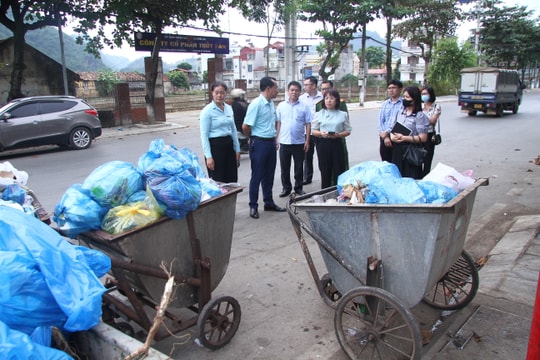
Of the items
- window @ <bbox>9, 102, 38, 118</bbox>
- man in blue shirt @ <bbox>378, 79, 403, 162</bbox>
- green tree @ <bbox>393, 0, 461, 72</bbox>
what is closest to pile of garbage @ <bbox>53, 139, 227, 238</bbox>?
man in blue shirt @ <bbox>378, 79, 403, 162</bbox>

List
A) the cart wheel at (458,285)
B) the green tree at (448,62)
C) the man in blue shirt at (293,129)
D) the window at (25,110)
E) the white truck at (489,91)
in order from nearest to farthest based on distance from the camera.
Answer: the cart wheel at (458,285)
the man in blue shirt at (293,129)
the window at (25,110)
the white truck at (489,91)
the green tree at (448,62)

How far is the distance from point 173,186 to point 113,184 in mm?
341

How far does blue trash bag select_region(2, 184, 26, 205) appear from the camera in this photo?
267 cm

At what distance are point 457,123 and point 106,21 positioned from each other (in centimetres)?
1321

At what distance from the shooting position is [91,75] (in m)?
36.4

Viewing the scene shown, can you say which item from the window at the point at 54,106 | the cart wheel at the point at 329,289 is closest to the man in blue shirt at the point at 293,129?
the cart wheel at the point at 329,289

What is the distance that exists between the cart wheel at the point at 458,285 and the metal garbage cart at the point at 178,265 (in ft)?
5.10

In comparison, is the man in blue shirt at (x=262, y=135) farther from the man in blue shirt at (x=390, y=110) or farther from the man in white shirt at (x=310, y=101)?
the man in white shirt at (x=310, y=101)

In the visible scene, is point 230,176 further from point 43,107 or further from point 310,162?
point 43,107

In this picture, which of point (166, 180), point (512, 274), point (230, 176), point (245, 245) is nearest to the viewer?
point (166, 180)

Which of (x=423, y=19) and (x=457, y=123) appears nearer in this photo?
(x=457, y=123)

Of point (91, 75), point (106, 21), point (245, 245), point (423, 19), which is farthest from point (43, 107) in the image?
point (423, 19)

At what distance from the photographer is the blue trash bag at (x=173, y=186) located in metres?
2.42

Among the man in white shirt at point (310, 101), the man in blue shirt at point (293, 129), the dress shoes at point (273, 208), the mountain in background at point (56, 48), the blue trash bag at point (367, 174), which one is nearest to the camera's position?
the blue trash bag at point (367, 174)
